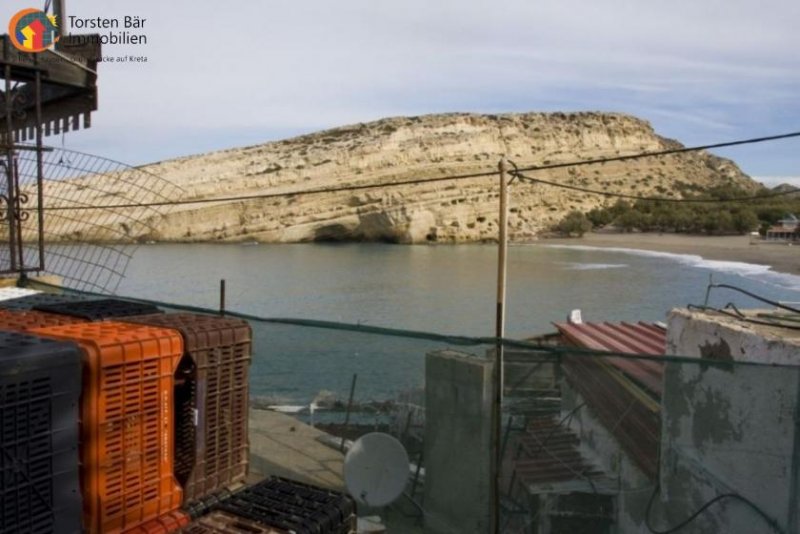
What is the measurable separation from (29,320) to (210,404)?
144 cm

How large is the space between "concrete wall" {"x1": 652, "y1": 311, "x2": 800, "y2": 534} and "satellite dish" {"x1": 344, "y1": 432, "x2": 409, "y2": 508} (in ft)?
5.31

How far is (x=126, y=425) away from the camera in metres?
3.73

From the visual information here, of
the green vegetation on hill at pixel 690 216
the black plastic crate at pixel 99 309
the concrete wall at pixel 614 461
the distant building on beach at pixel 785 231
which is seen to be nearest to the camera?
the concrete wall at pixel 614 461

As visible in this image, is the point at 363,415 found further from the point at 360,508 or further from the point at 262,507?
the point at 262,507

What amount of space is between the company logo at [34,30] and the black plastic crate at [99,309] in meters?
3.71

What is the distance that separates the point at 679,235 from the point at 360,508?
63.0 metres

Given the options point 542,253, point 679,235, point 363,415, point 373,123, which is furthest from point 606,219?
point 363,415

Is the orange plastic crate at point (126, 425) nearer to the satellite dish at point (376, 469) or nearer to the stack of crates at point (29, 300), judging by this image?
the satellite dish at point (376, 469)

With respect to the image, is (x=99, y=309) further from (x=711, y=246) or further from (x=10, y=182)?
(x=711, y=246)

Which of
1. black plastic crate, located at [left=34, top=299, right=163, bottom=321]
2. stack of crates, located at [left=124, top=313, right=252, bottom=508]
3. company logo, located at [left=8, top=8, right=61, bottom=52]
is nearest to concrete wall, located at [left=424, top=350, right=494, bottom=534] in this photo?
stack of crates, located at [left=124, top=313, right=252, bottom=508]

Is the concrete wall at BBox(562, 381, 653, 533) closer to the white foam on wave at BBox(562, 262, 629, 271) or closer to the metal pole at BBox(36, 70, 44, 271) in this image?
the metal pole at BBox(36, 70, 44, 271)

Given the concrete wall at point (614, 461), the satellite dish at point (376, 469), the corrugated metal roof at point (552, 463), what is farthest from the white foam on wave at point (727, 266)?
the satellite dish at point (376, 469)

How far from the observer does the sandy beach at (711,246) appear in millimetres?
42969

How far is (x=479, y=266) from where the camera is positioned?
43.1 m
